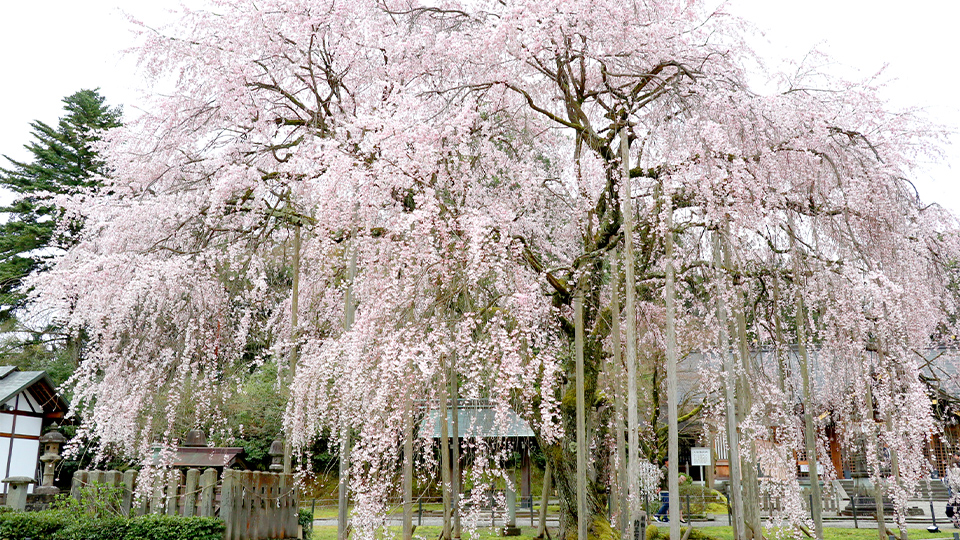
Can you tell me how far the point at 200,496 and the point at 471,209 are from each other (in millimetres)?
5094

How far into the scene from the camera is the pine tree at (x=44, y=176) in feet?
68.6

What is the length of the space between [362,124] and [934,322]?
779 centimetres

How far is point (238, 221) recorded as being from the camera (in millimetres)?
9203

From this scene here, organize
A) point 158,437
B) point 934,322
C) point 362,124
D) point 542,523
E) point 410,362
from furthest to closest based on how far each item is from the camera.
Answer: point 158,437
point 542,523
point 934,322
point 362,124
point 410,362

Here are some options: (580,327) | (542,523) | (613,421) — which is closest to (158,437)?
(542,523)

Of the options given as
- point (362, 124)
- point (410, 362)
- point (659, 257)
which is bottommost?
point (410, 362)

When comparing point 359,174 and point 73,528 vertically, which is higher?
point 359,174

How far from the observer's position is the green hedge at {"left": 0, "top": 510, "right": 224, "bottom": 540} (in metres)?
7.58

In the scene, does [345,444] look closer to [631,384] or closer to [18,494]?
[631,384]

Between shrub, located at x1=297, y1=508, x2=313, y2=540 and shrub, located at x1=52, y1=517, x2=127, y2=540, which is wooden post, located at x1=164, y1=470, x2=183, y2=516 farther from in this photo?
shrub, located at x1=297, y1=508, x2=313, y2=540

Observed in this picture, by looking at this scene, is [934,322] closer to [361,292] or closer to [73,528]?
[361,292]

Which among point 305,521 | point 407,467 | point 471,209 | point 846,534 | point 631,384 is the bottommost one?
point 846,534

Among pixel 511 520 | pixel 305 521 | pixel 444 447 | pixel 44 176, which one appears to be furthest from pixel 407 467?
pixel 44 176

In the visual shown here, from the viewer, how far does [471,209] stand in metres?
7.03
